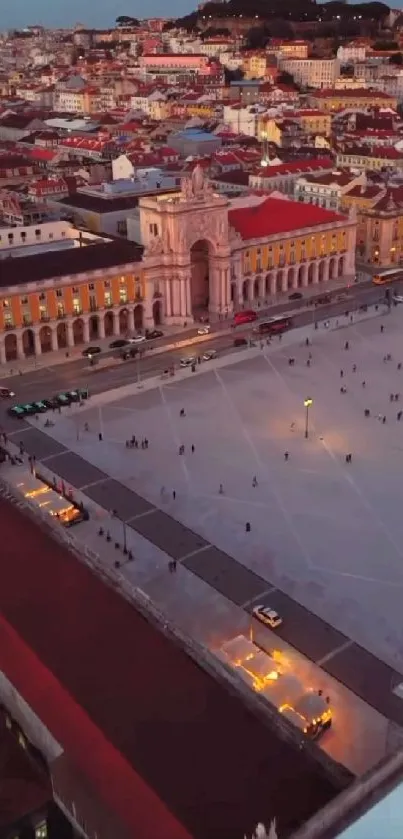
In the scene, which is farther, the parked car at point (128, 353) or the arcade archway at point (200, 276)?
the arcade archway at point (200, 276)

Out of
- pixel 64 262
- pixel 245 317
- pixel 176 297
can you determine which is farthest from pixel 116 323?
pixel 245 317

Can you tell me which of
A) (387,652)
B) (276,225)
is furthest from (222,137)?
(387,652)

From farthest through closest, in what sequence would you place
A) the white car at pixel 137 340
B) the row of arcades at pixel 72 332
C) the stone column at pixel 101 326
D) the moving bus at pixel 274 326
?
the moving bus at pixel 274 326 → the stone column at pixel 101 326 → the white car at pixel 137 340 → the row of arcades at pixel 72 332

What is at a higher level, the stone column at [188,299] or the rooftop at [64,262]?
the rooftop at [64,262]

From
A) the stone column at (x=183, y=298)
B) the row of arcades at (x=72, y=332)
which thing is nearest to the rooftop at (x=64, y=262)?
the row of arcades at (x=72, y=332)

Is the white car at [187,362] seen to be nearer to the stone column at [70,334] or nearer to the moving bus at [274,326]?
the moving bus at [274,326]

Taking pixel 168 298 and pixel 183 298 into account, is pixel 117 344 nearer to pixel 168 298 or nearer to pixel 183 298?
pixel 168 298

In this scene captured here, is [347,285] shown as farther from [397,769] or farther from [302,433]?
[397,769]
